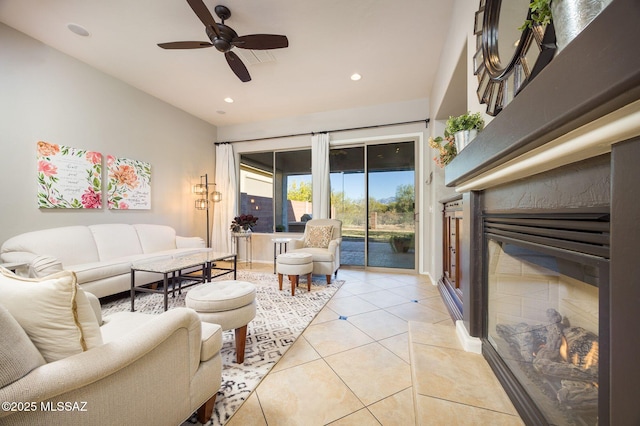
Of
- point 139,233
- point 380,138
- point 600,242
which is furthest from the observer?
point 380,138

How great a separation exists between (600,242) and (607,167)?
0.63 feet

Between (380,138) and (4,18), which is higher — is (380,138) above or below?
below

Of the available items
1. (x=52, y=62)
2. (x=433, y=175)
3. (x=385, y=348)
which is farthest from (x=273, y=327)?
(x=52, y=62)

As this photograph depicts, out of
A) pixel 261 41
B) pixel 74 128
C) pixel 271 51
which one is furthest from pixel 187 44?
pixel 74 128

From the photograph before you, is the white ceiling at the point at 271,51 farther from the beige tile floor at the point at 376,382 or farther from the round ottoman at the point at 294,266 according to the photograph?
the beige tile floor at the point at 376,382

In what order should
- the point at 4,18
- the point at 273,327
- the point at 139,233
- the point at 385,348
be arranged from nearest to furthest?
1. the point at 385,348
2. the point at 273,327
3. the point at 4,18
4. the point at 139,233

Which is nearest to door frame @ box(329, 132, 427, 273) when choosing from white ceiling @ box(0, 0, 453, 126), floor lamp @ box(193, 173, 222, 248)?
white ceiling @ box(0, 0, 453, 126)

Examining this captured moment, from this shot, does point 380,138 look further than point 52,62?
Yes

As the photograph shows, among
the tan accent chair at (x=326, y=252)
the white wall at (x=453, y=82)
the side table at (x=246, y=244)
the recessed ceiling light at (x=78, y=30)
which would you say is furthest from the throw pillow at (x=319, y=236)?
→ the recessed ceiling light at (x=78, y=30)

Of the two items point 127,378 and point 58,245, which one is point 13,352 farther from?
point 58,245

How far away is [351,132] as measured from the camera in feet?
14.5

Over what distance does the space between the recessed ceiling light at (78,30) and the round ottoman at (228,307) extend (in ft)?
9.95

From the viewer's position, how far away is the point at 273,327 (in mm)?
2127

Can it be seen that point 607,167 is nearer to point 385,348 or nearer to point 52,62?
point 385,348
